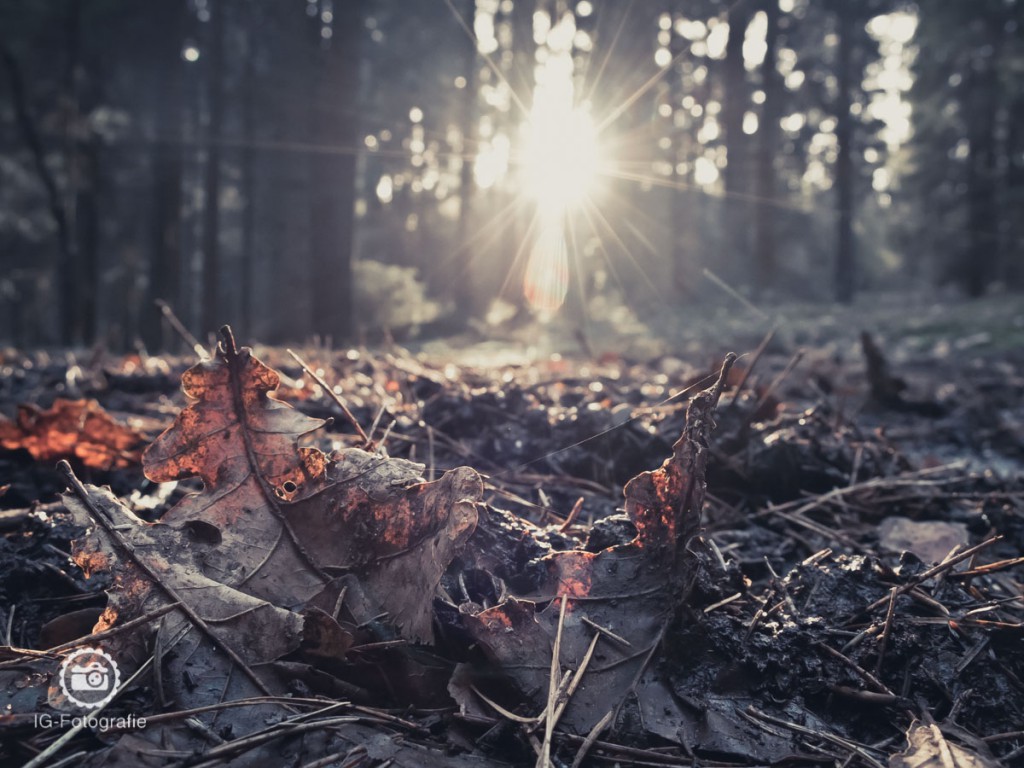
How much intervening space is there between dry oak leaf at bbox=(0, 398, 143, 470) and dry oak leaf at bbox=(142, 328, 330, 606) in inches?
34.3

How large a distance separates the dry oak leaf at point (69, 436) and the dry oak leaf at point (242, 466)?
87 cm

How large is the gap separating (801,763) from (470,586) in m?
0.62

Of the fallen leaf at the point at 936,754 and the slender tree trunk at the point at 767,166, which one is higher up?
the slender tree trunk at the point at 767,166

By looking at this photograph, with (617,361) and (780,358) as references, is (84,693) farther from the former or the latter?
(780,358)

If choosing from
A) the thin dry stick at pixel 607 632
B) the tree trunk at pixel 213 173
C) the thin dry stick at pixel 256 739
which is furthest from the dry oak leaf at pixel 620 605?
the tree trunk at pixel 213 173

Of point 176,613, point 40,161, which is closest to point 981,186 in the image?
point 40,161

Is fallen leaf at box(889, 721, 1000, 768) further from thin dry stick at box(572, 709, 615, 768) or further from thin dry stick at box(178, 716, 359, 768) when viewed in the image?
thin dry stick at box(178, 716, 359, 768)

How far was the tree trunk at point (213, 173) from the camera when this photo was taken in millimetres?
15727

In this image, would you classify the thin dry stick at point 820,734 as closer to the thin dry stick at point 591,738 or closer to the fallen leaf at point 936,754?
the fallen leaf at point 936,754

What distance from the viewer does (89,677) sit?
1105 millimetres

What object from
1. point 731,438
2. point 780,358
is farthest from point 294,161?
point 731,438

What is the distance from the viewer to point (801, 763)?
44.3 inches

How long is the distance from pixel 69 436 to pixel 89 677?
1132mm

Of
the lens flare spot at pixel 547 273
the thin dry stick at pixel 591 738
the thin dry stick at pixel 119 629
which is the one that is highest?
the lens flare spot at pixel 547 273
